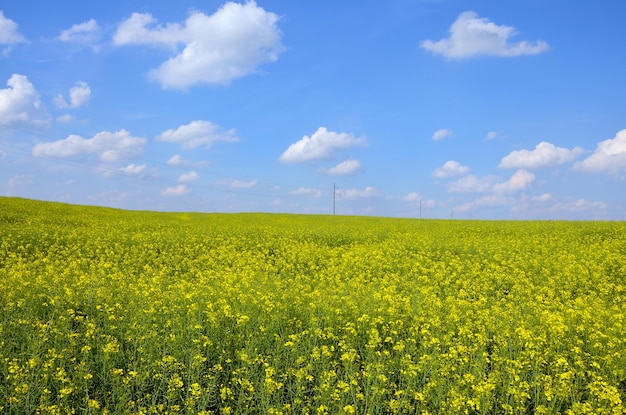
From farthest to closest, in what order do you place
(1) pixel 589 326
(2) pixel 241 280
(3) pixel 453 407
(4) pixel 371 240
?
(4) pixel 371 240 < (2) pixel 241 280 < (1) pixel 589 326 < (3) pixel 453 407

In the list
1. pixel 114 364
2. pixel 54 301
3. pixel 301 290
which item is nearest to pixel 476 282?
pixel 301 290

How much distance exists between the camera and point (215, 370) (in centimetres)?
624

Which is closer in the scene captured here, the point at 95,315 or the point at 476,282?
the point at 95,315

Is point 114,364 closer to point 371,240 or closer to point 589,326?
point 589,326

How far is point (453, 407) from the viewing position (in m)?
5.18

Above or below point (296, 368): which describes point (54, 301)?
above

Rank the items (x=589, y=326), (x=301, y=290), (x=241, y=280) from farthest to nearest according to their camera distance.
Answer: (x=241, y=280), (x=301, y=290), (x=589, y=326)

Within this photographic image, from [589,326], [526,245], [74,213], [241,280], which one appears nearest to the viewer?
[589,326]

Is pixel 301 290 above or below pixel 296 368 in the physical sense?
above

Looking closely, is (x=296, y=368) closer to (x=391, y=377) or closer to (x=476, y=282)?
(x=391, y=377)

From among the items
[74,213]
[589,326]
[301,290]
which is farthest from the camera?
[74,213]

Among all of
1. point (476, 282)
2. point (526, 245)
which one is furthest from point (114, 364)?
point (526, 245)

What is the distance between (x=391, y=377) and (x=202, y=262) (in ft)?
33.5

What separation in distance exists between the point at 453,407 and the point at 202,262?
38.0 feet
